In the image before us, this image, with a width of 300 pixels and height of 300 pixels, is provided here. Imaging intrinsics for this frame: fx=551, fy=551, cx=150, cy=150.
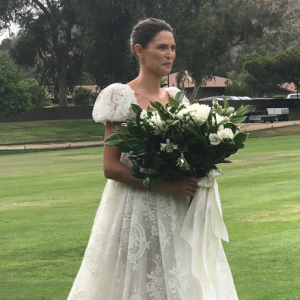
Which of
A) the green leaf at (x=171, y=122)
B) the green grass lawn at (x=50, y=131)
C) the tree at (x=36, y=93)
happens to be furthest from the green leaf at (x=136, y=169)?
the tree at (x=36, y=93)

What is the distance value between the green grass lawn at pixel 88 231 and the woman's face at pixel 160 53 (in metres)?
2.44

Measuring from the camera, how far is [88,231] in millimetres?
8039

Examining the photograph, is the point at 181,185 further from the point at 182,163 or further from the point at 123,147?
the point at 123,147

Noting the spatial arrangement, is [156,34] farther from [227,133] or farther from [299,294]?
[299,294]

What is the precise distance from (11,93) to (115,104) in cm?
Answer: 4349

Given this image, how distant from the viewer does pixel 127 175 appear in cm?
314

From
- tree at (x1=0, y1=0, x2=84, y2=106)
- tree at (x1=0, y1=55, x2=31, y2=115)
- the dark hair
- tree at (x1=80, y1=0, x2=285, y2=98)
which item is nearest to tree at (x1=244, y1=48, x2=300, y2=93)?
tree at (x1=80, y1=0, x2=285, y2=98)

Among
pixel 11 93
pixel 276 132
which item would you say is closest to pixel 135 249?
pixel 276 132

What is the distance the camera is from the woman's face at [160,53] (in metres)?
3.26

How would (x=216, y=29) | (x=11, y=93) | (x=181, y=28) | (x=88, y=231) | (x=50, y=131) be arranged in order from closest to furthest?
(x=88, y=231), (x=181, y=28), (x=50, y=131), (x=216, y=29), (x=11, y=93)

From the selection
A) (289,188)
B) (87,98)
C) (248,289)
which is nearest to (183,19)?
(87,98)

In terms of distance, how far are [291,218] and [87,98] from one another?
173 feet

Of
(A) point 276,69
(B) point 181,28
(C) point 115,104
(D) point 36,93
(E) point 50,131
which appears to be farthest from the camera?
(D) point 36,93

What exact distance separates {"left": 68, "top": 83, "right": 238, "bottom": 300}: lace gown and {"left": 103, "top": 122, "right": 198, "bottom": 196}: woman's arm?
0.08 meters
